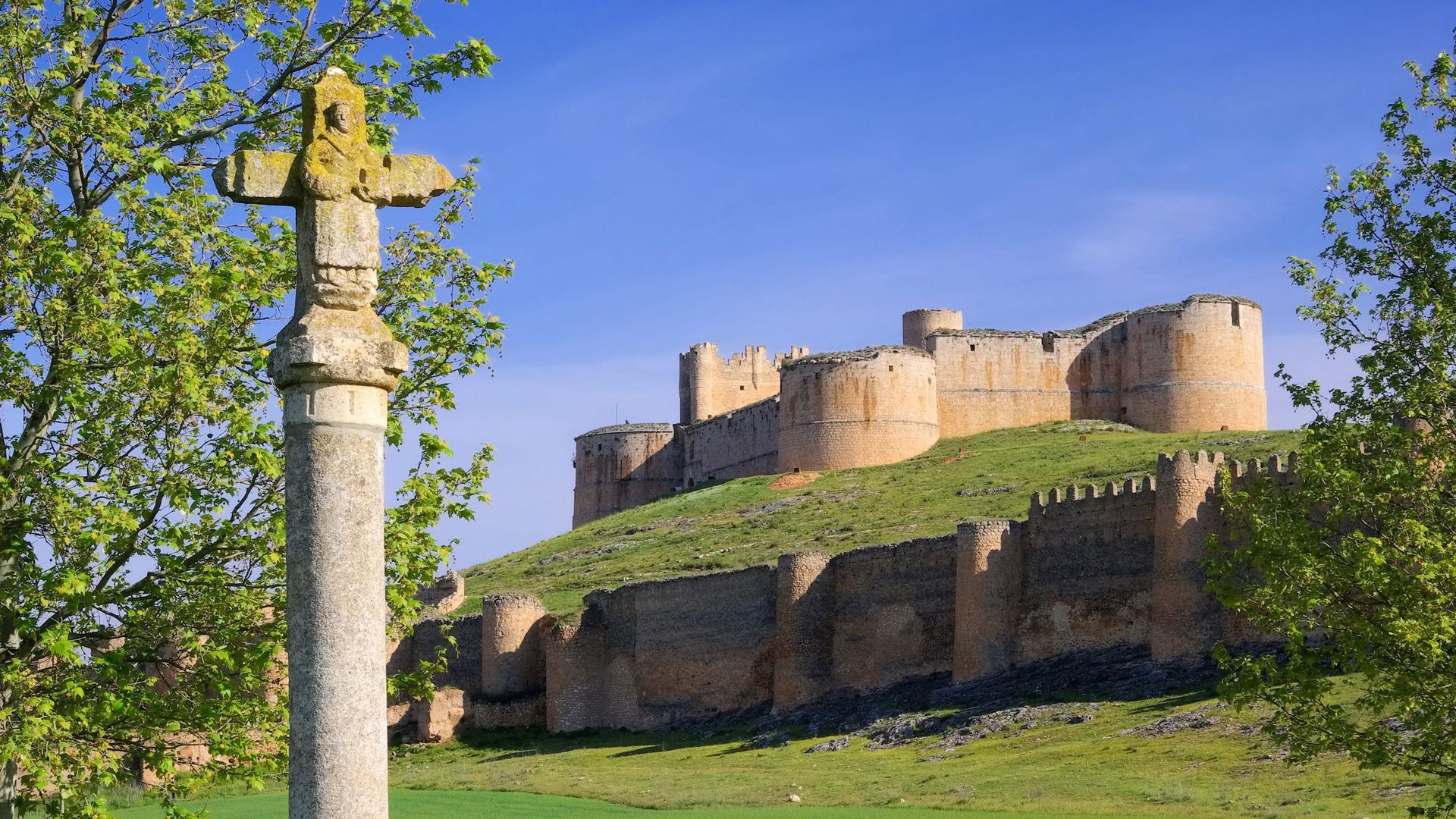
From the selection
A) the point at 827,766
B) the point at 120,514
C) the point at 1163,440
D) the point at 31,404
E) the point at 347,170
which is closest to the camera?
Answer: the point at 347,170

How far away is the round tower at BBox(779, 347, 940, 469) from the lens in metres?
79.8

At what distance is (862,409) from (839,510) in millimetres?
11067

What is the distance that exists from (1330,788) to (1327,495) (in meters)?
10.4

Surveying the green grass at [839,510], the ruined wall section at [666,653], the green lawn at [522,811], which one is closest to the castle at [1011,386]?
the green grass at [839,510]

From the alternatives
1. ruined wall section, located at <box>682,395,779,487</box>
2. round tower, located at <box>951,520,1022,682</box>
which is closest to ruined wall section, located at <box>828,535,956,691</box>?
round tower, located at <box>951,520,1022,682</box>

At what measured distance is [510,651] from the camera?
53719 millimetres

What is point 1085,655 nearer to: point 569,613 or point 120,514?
point 569,613

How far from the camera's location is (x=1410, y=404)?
58.3 ft

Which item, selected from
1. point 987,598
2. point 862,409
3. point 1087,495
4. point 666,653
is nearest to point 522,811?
point 987,598

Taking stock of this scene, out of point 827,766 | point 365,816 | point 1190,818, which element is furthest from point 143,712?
point 827,766

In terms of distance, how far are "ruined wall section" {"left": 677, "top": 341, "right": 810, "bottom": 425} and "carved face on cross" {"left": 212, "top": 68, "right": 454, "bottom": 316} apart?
87249 millimetres

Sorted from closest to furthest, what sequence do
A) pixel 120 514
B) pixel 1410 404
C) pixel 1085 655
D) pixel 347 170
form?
pixel 347 170, pixel 120 514, pixel 1410 404, pixel 1085 655

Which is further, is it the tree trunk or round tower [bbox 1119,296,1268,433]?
round tower [bbox 1119,296,1268,433]

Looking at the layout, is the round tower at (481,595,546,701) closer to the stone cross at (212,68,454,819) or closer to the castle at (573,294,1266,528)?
the castle at (573,294,1266,528)
